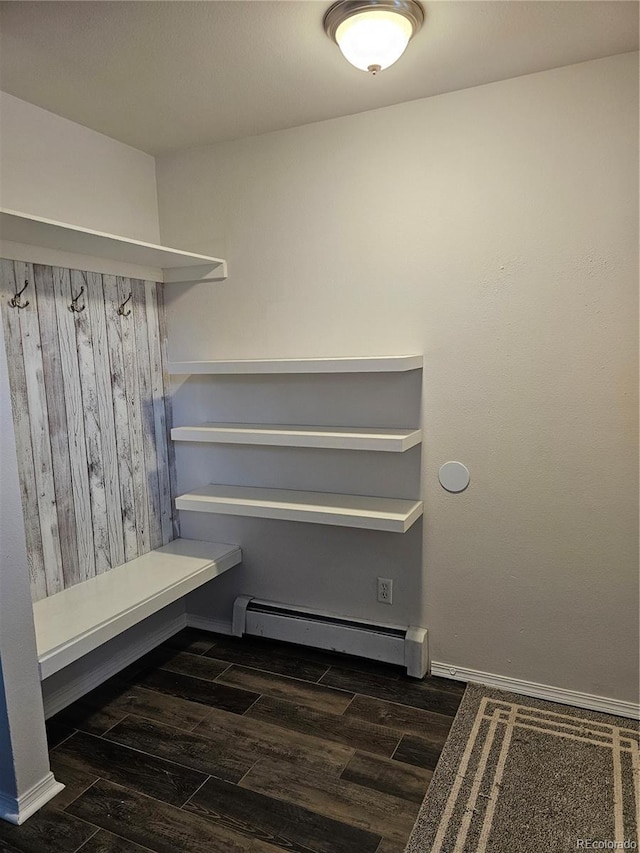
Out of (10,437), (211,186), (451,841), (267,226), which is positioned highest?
(211,186)

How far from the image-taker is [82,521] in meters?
2.43

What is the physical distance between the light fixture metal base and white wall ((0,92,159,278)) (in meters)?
1.23

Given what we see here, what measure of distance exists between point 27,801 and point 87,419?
53.7 inches

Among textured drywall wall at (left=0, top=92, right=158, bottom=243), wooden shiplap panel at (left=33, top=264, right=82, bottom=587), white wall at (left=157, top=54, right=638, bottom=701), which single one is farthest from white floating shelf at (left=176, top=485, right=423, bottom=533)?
textured drywall wall at (left=0, top=92, right=158, bottom=243)

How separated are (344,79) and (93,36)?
832 millimetres

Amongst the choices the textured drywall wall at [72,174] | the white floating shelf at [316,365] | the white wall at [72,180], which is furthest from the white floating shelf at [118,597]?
the textured drywall wall at [72,174]

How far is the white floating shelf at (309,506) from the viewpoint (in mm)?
2283

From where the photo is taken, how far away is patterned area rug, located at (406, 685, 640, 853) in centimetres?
166

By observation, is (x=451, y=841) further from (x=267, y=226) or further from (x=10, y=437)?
(x=267, y=226)

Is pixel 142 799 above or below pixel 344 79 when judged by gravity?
below

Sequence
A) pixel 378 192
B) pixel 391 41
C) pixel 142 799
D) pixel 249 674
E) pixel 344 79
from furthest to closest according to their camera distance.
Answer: pixel 249 674 < pixel 378 192 < pixel 344 79 < pixel 142 799 < pixel 391 41

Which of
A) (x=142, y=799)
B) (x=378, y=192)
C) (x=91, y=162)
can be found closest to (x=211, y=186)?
(x=91, y=162)

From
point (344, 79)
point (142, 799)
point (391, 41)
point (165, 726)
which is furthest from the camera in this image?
point (165, 726)

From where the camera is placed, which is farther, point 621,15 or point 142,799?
point 142,799
